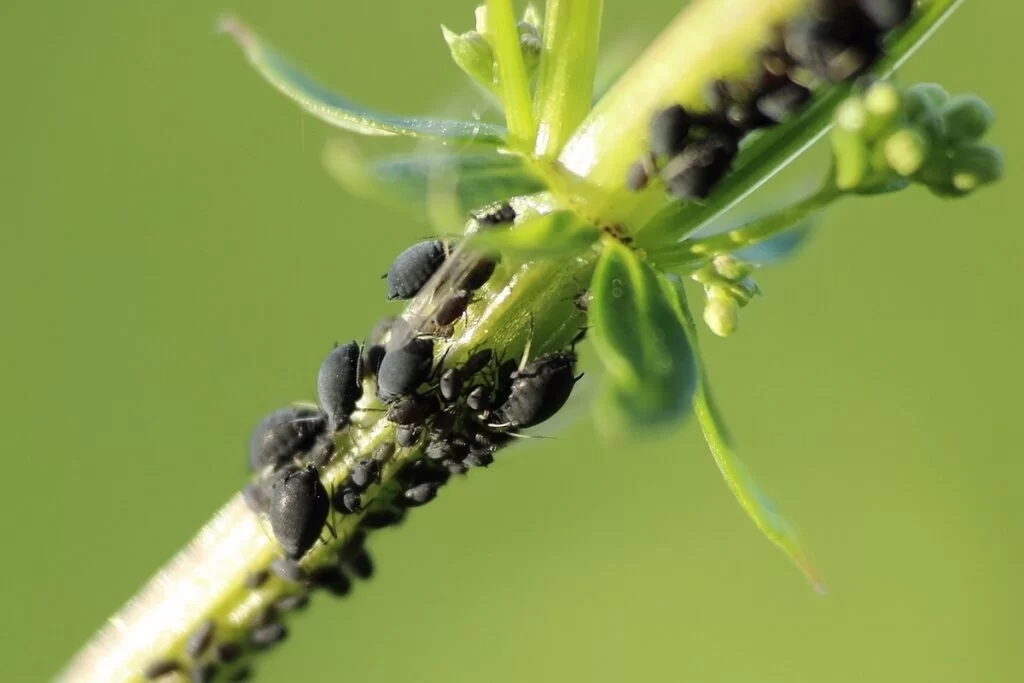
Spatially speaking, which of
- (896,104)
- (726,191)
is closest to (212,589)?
(726,191)

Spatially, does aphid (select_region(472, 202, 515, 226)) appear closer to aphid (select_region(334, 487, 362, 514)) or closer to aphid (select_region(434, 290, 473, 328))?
aphid (select_region(434, 290, 473, 328))

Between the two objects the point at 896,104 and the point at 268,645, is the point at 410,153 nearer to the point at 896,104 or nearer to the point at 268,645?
the point at 896,104

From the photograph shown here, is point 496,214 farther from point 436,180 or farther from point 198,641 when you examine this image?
point 198,641

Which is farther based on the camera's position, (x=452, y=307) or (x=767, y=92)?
(x=452, y=307)

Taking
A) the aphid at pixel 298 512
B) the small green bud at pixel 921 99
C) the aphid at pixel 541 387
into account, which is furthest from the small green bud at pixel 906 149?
the aphid at pixel 298 512

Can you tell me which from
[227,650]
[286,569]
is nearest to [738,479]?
[286,569]

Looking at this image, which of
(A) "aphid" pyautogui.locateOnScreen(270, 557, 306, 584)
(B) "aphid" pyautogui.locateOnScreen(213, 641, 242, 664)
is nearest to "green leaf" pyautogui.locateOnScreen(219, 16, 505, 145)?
(A) "aphid" pyautogui.locateOnScreen(270, 557, 306, 584)

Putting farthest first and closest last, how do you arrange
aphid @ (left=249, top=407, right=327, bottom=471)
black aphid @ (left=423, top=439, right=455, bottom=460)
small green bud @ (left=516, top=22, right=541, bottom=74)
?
aphid @ (left=249, top=407, right=327, bottom=471)
black aphid @ (left=423, top=439, right=455, bottom=460)
small green bud @ (left=516, top=22, right=541, bottom=74)

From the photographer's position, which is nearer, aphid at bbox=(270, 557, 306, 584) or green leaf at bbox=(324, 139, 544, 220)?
green leaf at bbox=(324, 139, 544, 220)
